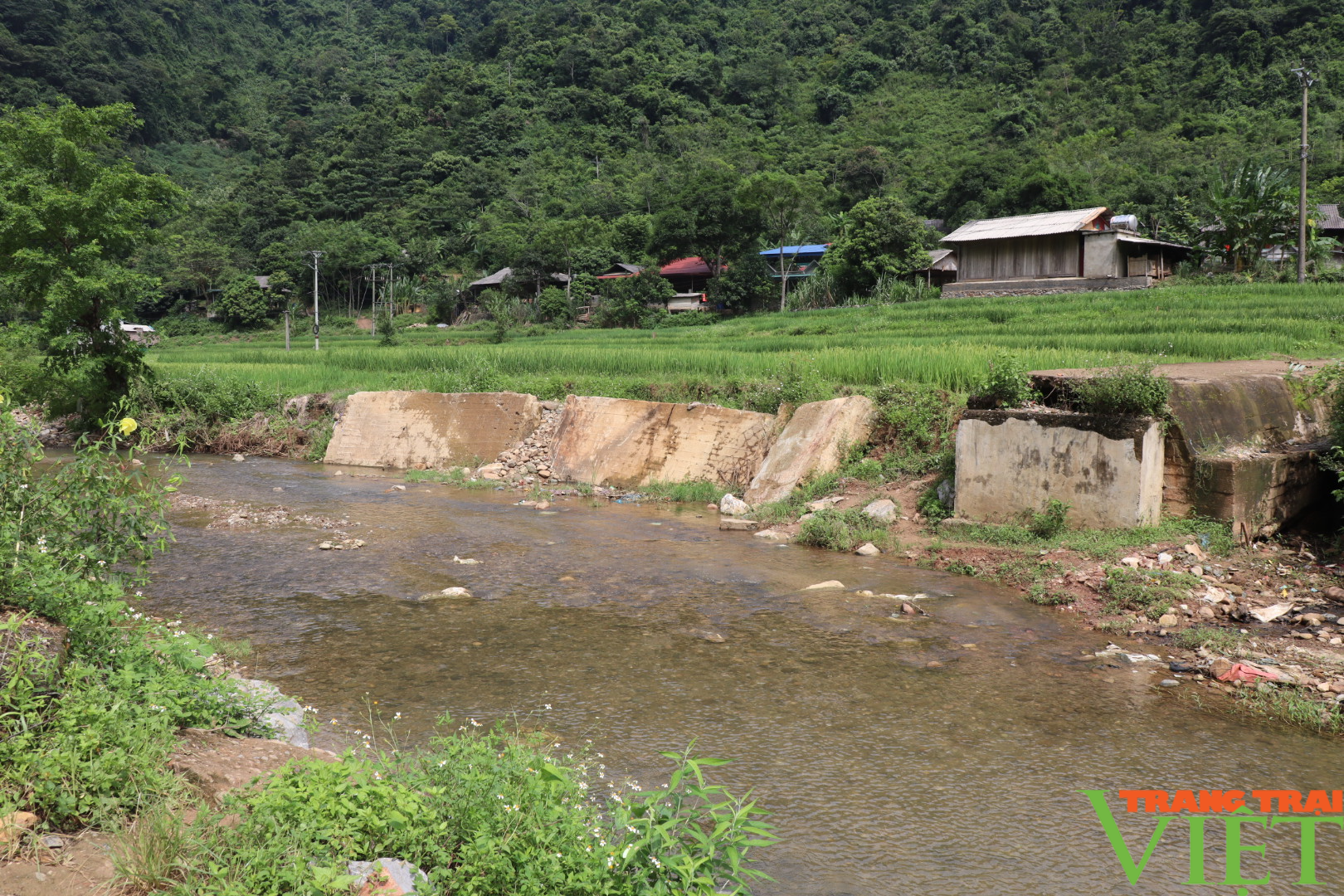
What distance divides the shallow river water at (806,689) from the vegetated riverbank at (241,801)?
0.84 metres

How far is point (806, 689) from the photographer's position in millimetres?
5750

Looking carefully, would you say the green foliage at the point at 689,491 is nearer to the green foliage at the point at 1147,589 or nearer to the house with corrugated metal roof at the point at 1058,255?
the green foliage at the point at 1147,589

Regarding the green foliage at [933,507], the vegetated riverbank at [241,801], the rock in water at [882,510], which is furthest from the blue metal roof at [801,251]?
the vegetated riverbank at [241,801]

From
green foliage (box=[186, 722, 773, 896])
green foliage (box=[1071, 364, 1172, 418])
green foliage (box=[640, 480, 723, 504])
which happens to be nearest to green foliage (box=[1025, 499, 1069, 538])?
green foliage (box=[1071, 364, 1172, 418])

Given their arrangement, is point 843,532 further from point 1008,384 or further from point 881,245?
point 881,245

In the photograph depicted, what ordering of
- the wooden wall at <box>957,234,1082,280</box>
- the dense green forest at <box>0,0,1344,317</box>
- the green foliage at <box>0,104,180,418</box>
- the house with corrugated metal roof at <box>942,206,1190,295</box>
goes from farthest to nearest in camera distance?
the dense green forest at <box>0,0,1344,317</box> < the wooden wall at <box>957,234,1082,280</box> < the house with corrugated metal roof at <box>942,206,1190,295</box> < the green foliage at <box>0,104,180,418</box>

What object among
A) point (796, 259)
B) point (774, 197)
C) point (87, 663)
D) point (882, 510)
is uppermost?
point (774, 197)

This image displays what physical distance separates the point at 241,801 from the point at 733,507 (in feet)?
28.1

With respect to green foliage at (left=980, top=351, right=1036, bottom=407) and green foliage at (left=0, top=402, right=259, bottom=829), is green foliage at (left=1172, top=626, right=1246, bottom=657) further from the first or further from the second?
green foliage at (left=0, top=402, right=259, bottom=829)

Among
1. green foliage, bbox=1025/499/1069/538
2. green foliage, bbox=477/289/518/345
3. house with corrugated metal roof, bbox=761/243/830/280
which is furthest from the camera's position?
house with corrugated metal roof, bbox=761/243/830/280

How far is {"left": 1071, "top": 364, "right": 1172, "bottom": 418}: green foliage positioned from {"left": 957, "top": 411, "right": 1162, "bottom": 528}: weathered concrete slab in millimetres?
222

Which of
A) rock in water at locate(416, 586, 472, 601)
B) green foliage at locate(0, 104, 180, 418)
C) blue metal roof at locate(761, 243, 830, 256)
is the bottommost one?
rock in water at locate(416, 586, 472, 601)

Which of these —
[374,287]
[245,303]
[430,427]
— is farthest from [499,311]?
[430,427]

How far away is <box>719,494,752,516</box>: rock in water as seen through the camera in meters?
11.2
